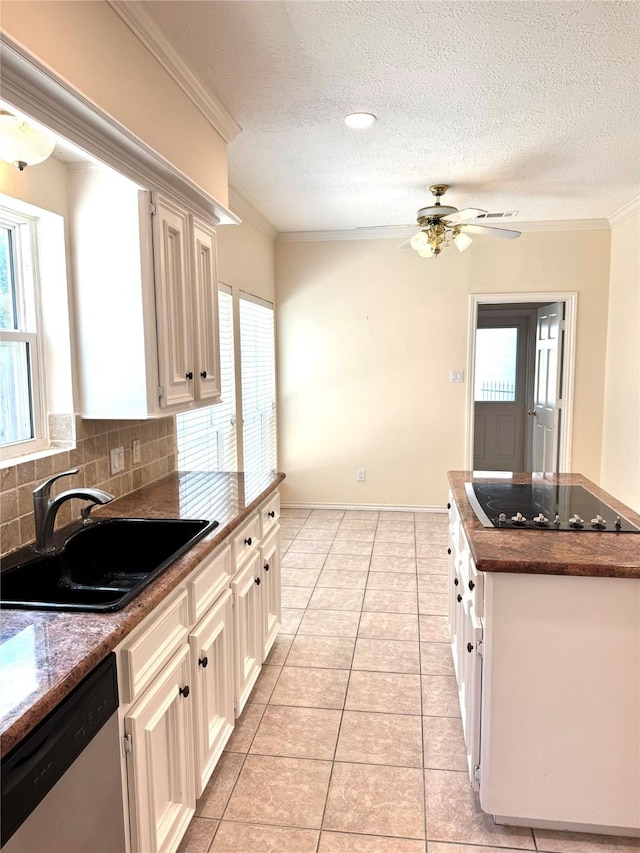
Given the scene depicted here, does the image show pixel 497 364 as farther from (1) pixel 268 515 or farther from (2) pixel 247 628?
(2) pixel 247 628

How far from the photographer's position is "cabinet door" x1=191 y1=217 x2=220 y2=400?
2.49 m

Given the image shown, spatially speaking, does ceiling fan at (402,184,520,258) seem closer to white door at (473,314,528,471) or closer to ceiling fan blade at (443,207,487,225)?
ceiling fan blade at (443,207,487,225)

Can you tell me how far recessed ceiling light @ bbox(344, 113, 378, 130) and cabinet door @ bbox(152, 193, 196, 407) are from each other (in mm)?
1014

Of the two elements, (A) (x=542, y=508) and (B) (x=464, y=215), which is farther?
(B) (x=464, y=215)

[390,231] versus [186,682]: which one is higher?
[390,231]

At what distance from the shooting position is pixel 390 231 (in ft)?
17.0

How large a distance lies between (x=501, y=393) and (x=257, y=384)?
12.5 ft

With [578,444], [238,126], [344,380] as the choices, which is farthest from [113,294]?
[578,444]

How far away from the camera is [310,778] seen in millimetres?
2029

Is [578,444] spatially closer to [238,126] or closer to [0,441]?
[238,126]

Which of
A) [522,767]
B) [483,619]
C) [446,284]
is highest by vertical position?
[446,284]

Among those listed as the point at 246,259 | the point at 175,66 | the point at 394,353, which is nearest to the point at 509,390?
the point at 394,353

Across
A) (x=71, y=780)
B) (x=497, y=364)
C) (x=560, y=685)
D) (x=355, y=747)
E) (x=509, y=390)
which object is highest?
(x=497, y=364)

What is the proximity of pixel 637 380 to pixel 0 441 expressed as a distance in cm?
435
